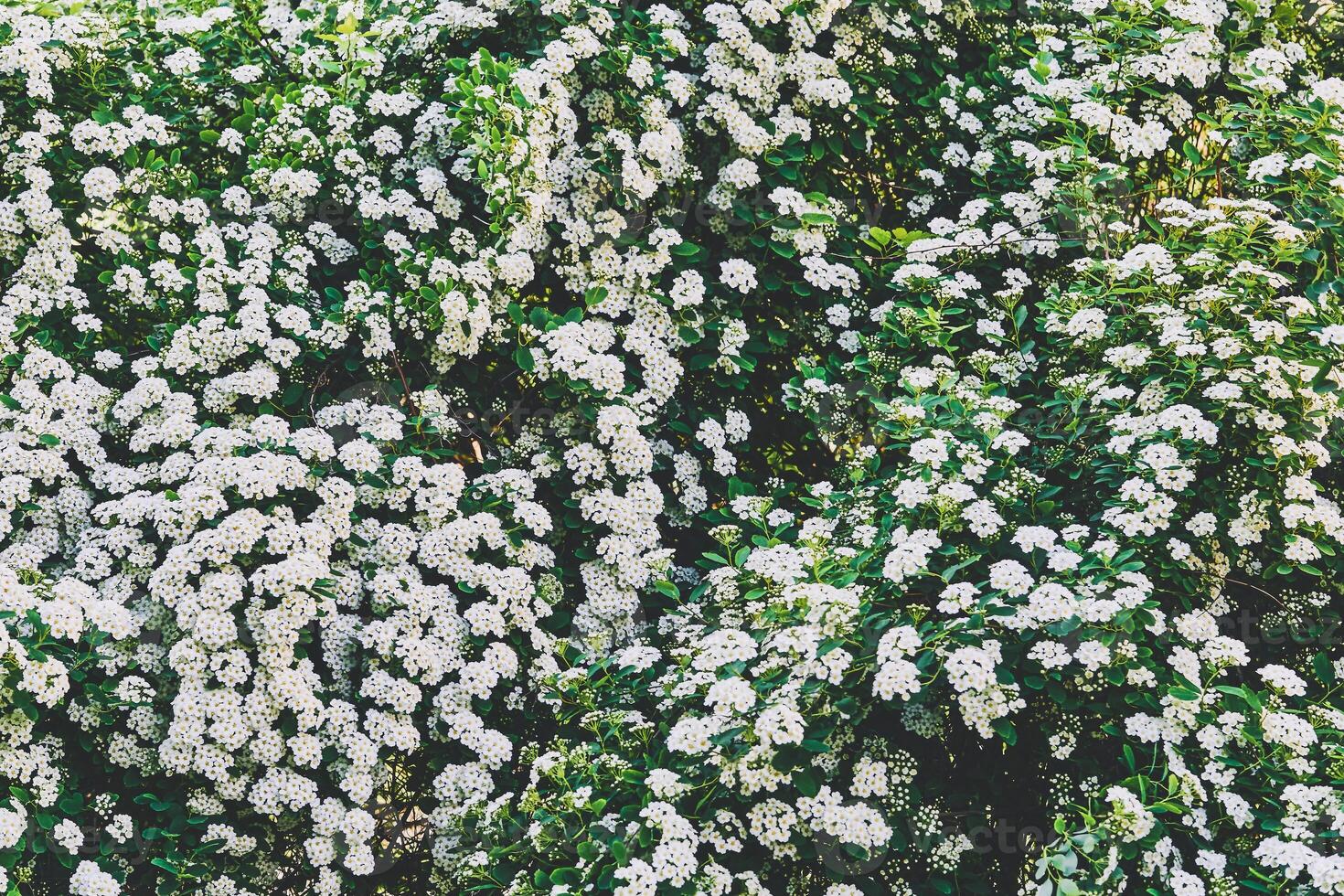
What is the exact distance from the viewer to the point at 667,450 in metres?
5.15

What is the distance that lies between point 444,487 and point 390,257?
1011mm

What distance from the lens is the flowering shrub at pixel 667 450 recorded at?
13.0 ft

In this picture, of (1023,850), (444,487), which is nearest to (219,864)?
(444,487)

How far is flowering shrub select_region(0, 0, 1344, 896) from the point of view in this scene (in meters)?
3.96

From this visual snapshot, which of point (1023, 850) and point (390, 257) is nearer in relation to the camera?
point (1023, 850)

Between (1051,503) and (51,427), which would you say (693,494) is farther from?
(51,427)

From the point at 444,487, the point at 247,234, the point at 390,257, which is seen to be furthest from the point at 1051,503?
the point at 247,234

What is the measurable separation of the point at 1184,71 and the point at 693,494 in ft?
8.43

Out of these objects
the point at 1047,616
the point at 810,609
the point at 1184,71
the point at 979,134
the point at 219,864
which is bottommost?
the point at 219,864

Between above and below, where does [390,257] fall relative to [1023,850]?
below

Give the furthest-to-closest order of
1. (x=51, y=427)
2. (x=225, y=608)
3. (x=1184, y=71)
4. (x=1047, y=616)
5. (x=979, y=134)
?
(x=979, y=134) → (x=1184, y=71) → (x=51, y=427) → (x=225, y=608) → (x=1047, y=616)

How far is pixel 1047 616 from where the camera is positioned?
12.3 feet

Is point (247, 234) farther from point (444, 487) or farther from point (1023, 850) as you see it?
point (1023, 850)

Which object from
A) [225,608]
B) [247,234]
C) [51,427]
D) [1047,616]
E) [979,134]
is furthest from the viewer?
[979,134]
